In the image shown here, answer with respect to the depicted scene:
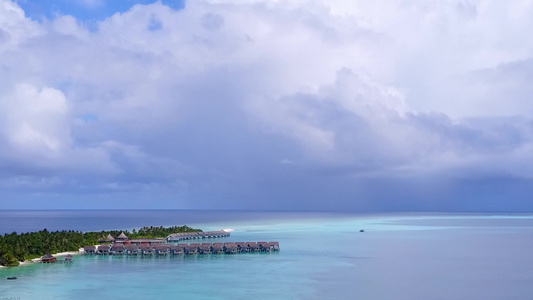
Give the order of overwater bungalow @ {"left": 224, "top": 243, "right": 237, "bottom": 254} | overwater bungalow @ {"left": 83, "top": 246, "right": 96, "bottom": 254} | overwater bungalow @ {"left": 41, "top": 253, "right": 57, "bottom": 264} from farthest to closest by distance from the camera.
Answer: overwater bungalow @ {"left": 224, "top": 243, "right": 237, "bottom": 254} → overwater bungalow @ {"left": 83, "top": 246, "right": 96, "bottom": 254} → overwater bungalow @ {"left": 41, "top": 253, "right": 57, "bottom": 264}

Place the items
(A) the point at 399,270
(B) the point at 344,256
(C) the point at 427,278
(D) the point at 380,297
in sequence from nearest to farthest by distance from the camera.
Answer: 1. (D) the point at 380,297
2. (C) the point at 427,278
3. (A) the point at 399,270
4. (B) the point at 344,256

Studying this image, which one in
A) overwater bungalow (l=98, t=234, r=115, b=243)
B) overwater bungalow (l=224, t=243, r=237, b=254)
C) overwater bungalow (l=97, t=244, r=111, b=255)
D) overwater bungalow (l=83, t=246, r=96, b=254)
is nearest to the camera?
overwater bungalow (l=83, t=246, r=96, b=254)

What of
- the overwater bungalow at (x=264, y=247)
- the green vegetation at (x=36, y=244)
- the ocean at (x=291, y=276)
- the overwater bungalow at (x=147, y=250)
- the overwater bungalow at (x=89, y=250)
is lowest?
the ocean at (x=291, y=276)

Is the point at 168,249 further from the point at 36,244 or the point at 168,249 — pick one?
the point at 36,244

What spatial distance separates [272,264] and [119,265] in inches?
479

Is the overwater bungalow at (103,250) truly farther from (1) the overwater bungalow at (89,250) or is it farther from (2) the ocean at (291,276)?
(2) the ocean at (291,276)

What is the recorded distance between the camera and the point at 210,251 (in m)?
51.6

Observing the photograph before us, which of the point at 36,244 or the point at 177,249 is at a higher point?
the point at 36,244

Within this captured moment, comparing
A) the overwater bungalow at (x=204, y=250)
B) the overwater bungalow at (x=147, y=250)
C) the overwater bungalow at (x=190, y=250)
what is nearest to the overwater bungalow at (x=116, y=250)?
the overwater bungalow at (x=147, y=250)

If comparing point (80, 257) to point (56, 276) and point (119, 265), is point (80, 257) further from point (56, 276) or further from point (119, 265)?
point (56, 276)

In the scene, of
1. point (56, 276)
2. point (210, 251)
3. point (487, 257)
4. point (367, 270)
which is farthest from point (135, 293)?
point (487, 257)

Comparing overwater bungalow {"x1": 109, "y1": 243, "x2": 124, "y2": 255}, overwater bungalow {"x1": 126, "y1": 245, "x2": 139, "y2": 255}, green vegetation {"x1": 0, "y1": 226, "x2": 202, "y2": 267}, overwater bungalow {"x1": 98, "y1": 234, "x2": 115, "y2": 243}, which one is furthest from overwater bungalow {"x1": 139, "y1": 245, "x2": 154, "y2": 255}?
overwater bungalow {"x1": 98, "y1": 234, "x2": 115, "y2": 243}

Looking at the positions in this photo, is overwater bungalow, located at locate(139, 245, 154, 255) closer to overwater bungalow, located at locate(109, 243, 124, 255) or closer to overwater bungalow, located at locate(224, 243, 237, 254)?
overwater bungalow, located at locate(109, 243, 124, 255)

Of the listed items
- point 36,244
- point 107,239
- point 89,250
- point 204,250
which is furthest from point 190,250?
point 107,239
